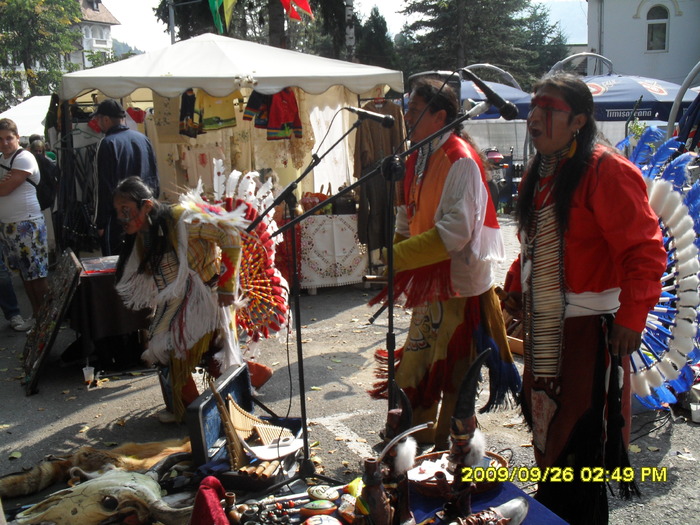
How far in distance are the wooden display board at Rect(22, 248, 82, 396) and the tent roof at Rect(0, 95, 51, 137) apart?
11.7 meters

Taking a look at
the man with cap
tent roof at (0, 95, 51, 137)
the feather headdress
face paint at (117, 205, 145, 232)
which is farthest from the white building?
face paint at (117, 205, 145, 232)

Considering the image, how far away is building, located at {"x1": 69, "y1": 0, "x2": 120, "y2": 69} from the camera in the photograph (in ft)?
263

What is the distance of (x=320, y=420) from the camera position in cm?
445

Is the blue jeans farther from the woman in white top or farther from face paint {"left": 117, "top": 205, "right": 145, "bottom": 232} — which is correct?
face paint {"left": 117, "top": 205, "right": 145, "bottom": 232}

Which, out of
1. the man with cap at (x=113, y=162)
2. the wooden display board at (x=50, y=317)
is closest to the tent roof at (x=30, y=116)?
the man with cap at (x=113, y=162)

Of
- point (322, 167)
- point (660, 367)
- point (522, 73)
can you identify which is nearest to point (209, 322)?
point (660, 367)

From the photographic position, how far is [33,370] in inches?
199

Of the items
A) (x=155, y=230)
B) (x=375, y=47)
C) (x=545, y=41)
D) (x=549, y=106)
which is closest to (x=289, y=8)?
(x=155, y=230)

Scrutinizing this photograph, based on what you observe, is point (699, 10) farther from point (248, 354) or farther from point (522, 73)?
point (248, 354)

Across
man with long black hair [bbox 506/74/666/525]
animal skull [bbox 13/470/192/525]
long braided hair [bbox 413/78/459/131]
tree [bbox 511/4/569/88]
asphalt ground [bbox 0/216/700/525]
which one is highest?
tree [bbox 511/4/569/88]

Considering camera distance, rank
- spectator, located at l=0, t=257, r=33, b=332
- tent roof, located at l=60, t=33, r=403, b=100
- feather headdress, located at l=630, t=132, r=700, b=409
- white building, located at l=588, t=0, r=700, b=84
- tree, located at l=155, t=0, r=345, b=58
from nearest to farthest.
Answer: feather headdress, located at l=630, t=132, r=700, b=409 → spectator, located at l=0, t=257, r=33, b=332 → tent roof, located at l=60, t=33, r=403, b=100 → tree, located at l=155, t=0, r=345, b=58 → white building, located at l=588, t=0, r=700, b=84

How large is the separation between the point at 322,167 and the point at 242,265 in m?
5.77

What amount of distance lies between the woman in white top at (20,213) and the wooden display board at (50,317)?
2.48ft

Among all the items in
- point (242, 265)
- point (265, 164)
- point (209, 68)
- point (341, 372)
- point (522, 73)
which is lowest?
point (341, 372)
